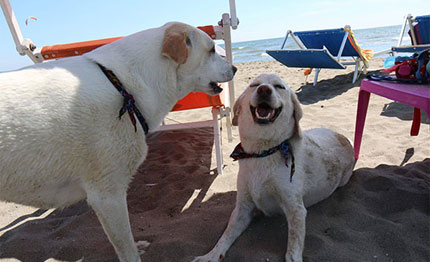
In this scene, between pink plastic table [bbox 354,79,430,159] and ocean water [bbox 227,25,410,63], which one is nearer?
pink plastic table [bbox 354,79,430,159]

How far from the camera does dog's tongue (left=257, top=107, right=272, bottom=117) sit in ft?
6.64

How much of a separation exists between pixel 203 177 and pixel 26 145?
2.11 m

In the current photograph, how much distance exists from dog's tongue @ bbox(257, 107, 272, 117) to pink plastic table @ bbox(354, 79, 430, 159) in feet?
3.66

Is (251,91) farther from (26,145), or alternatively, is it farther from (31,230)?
(31,230)

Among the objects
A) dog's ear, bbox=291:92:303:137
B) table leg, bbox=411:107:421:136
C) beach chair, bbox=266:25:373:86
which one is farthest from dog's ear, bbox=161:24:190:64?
beach chair, bbox=266:25:373:86

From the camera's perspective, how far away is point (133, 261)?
1778 millimetres

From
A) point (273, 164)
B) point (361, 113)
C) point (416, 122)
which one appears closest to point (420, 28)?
point (416, 122)

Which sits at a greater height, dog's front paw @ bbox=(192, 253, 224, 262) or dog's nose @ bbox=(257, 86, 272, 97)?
dog's nose @ bbox=(257, 86, 272, 97)

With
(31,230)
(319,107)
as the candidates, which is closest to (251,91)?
(31,230)

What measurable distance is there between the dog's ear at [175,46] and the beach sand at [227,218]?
51.6 inches

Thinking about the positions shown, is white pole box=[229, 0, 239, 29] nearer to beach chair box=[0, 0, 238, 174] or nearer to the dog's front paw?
beach chair box=[0, 0, 238, 174]

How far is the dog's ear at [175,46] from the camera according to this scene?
1.74 metres

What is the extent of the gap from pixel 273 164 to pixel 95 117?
1195 millimetres

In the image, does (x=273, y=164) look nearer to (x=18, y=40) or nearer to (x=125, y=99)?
(x=125, y=99)
